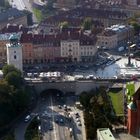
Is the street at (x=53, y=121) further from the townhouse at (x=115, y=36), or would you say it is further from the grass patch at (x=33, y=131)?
the townhouse at (x=115, y=36)

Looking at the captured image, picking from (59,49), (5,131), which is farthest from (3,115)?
(59,49)

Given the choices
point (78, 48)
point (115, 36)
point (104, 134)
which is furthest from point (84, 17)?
point (104, 134)

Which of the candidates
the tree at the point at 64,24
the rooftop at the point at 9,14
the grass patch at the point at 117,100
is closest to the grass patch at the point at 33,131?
the grass patch at the point at 117,100

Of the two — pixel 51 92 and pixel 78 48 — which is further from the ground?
pixel 78 48

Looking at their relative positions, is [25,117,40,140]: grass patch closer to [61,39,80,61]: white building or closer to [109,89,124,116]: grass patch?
[109,89,124,116]: grass patch

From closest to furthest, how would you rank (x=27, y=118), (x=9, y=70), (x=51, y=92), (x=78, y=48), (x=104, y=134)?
(x=104, y=134) → (x=27, y=118) → (x=9, y=70) → (x=51, y=92) → (x=78, y=48)

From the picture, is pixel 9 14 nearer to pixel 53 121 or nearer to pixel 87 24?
pixel 87 24
